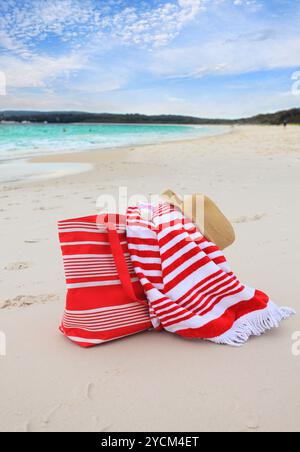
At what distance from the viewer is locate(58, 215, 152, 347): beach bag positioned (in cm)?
187

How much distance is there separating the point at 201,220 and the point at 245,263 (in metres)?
0.85

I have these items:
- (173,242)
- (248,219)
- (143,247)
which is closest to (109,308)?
(143,247)

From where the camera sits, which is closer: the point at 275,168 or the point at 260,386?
the point at 260,386

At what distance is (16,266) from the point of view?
2869 millimetres

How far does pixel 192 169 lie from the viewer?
835 cm

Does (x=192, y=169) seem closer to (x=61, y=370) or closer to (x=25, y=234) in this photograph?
(x=25, y=234)

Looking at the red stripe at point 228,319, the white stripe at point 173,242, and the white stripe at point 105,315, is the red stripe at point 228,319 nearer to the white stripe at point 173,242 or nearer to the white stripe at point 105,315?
the white stripe at point 105,315

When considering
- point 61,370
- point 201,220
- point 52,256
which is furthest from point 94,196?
point 61,370

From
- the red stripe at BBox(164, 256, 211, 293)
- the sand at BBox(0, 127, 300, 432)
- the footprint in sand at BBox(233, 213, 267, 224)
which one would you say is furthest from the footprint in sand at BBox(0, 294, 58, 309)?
the footprint in sand at BBox(233, 213, 267, 224)

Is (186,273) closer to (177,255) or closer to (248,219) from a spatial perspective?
(177,255)

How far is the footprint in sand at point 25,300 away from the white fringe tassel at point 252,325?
1050mm

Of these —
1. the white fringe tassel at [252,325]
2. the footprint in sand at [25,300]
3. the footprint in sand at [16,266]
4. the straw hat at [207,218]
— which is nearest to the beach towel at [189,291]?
the white fringe tassel at [252,325]

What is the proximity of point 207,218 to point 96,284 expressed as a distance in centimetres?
72
